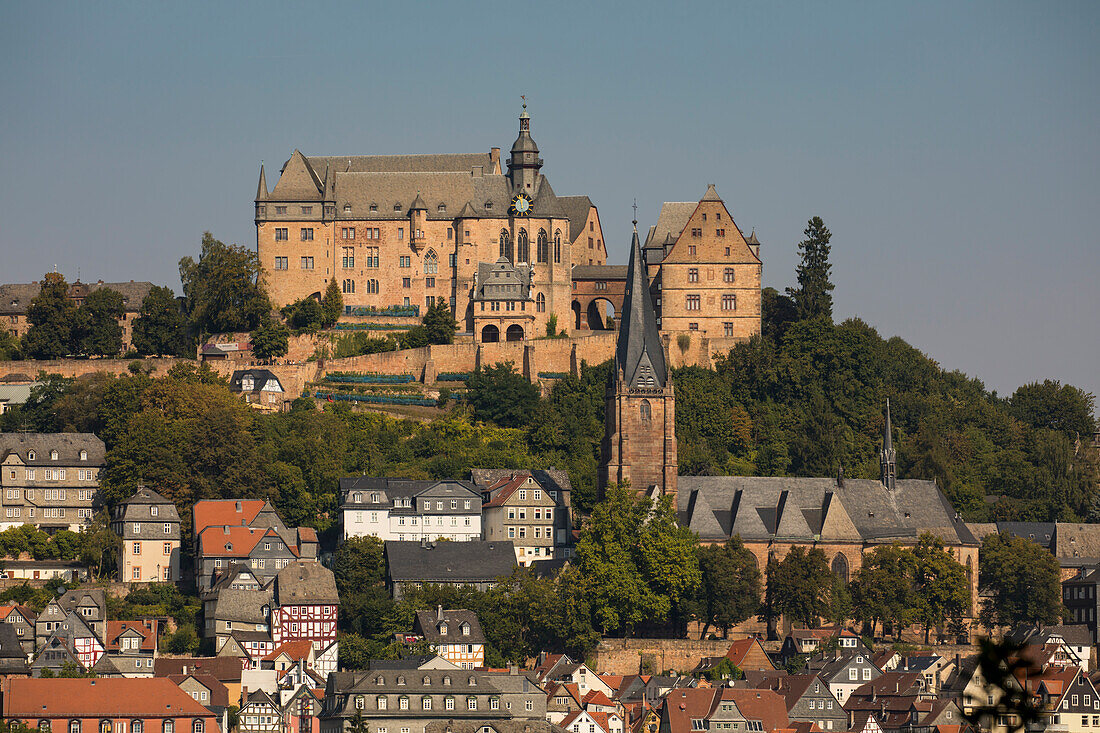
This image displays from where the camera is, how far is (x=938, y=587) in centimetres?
7056

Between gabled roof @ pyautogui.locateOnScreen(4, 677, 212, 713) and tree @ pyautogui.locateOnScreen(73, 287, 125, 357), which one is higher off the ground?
tree @ pyautogui.locateOnScreen(73, 287, 125, 357)

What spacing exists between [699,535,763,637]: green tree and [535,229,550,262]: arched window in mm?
33808

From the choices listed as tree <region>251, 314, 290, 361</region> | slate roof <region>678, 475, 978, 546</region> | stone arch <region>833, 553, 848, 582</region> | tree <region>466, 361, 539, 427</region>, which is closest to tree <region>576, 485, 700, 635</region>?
slate roof <region>678, 475, 978, 546</region>

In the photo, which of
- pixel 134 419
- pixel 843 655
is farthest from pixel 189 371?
pixel 843 655

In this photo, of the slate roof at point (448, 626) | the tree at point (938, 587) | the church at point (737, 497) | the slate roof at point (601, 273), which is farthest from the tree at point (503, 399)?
the tree at point (938, 587)

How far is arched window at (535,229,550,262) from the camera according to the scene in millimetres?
100375

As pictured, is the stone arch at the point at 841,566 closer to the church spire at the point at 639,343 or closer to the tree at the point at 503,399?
the church spire at the point at 639,343

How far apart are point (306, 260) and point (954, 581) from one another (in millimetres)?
44324

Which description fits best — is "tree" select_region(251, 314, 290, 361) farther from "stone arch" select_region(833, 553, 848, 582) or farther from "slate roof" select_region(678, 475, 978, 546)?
"stone arch" select_region(833, 553, 848, 582)

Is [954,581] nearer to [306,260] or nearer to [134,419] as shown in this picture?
[134,419]

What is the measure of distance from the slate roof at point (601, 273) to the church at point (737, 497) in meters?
24.2

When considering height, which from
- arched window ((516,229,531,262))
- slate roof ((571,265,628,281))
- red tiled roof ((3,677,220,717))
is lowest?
red tiled roof ((3,677,220,717))

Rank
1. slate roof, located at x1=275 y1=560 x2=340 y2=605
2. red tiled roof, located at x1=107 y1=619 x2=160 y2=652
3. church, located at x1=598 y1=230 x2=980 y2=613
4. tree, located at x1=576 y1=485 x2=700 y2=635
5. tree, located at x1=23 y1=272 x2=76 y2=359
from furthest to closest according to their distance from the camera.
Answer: tree, located at x1=23 y1=272 x2=76 y2=359 → church, located at x1=598 y1=230 x2=980 y2=613 → slate roof, located at x1=275 y1=560 x2=340 y2=605 → tree, located at x1=576 y1=485 x2=700 y2=635 → red tiled roof, located at x1=107 y1=619 x2=160 y2=652

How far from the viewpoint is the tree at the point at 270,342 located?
9362 centimetres
